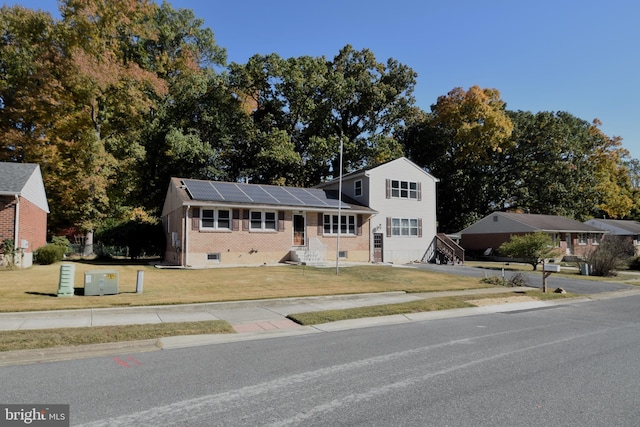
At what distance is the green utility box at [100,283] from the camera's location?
12516mm

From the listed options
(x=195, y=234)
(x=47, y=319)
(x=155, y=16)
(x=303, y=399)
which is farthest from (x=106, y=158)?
(x=303, y=399)

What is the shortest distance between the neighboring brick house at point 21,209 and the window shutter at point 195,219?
25.6 ft

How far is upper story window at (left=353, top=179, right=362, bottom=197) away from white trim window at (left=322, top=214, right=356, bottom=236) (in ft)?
9.25

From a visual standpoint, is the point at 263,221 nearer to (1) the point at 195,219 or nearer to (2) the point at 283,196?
(2) the point at 283,196

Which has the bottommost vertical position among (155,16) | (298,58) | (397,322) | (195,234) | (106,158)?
(397,322)

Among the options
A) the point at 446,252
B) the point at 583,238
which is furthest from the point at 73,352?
the point at 583,238

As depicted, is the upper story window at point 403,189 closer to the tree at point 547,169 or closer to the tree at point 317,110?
the tree at point 317,110

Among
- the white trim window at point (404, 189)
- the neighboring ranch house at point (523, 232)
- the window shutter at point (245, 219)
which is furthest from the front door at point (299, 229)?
the neighboring ranch house at point (523, 232)

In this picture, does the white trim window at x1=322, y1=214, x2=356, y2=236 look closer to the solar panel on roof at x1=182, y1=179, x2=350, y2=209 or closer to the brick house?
the brick house

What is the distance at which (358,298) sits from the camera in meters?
14.5

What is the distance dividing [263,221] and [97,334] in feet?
56.3

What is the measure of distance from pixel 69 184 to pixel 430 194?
92.2 ft

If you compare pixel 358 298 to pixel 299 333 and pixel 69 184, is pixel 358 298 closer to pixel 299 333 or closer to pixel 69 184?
pixel 299 333

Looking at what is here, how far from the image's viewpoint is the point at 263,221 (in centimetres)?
2523
